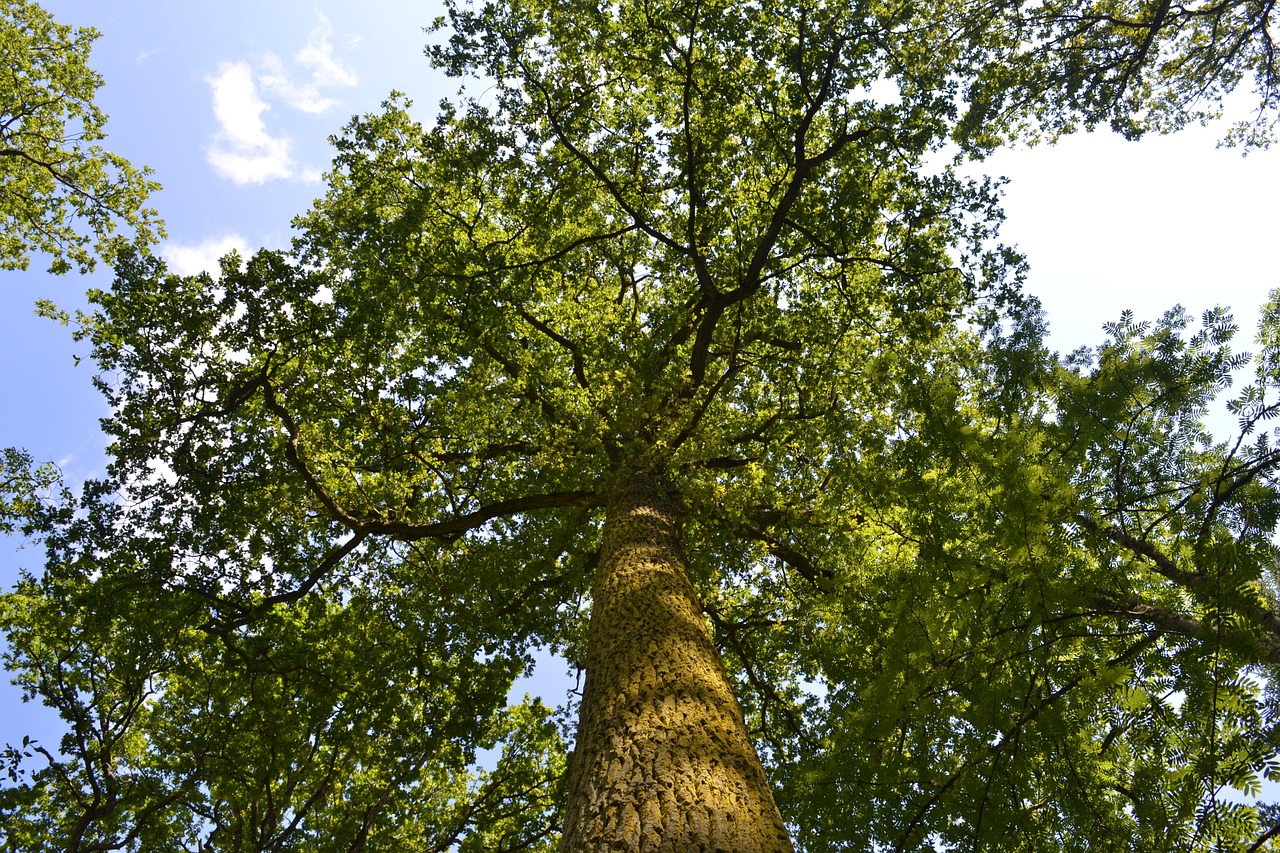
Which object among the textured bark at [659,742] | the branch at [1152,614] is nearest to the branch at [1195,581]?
the branch at [1152,614]

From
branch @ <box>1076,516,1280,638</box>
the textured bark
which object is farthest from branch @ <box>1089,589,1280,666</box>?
the textured bark

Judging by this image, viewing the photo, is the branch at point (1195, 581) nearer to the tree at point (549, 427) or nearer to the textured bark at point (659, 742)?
the tree at point (549, 427)

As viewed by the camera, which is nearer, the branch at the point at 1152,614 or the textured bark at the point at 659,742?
the textured bark at the point at 659,742

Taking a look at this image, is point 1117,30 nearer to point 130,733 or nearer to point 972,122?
point 972,122

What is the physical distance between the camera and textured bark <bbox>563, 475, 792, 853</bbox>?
248 cm

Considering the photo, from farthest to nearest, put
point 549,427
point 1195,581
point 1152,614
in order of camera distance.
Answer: point 549,427
point 1195,581
point 1152,614

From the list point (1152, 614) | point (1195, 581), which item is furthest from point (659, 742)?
point (1195, 581)

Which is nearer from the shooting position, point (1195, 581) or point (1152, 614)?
point (1152, 614)

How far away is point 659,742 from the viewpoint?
2.96 m

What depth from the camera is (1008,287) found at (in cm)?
723

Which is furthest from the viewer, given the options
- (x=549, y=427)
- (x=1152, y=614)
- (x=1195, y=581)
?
(x=549, y=427)

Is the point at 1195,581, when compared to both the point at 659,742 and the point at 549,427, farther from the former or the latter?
the point at 549,427

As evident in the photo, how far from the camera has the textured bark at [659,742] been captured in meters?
2.48

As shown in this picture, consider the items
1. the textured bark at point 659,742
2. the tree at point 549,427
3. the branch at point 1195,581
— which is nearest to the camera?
the branch at point 1195,581
